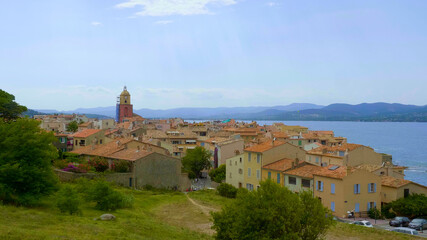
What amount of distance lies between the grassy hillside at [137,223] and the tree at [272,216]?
7.65 ft

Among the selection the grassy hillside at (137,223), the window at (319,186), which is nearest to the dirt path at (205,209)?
the grassy hillside at (137,223)

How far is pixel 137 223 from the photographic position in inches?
1049

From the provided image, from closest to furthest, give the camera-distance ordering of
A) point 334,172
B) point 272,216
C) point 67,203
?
point 272,216, point 67,203, point 334,172

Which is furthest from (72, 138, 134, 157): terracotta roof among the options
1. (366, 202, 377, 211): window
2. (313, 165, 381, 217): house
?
(366, 202, 377, 211): window

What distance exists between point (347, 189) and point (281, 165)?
9.81m

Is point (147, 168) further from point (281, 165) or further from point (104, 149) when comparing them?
point (281, 165)

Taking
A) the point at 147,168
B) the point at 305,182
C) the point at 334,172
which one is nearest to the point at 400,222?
the point at 334,172

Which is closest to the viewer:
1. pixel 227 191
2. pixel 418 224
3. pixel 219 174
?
pixel 418 224

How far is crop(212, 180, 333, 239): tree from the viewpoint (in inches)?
803

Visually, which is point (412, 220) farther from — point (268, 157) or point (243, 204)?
point (243, 204)

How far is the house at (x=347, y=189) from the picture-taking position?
41.2 m

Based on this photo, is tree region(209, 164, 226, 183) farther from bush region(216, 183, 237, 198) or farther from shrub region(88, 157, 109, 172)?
shrub region(88, 157, 109, 172)

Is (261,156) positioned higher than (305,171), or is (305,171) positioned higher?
(261,156)

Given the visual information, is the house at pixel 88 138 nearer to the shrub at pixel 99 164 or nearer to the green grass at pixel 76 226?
the shrub at pixel 99 164
